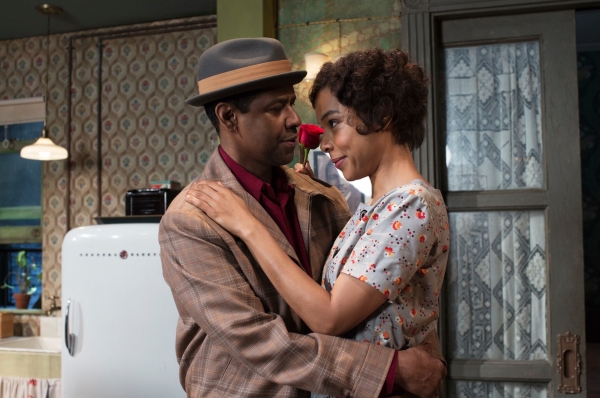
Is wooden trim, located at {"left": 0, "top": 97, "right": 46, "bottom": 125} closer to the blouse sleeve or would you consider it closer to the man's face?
the man's face

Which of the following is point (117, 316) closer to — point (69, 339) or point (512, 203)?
point (69, 339)

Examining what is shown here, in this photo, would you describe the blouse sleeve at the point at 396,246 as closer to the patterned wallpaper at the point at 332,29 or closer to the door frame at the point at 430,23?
the door frame at the point at 430,23

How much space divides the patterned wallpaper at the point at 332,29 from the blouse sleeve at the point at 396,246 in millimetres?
1548

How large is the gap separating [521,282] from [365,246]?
5.55ft

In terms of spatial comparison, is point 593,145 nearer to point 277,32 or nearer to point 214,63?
point 277,32

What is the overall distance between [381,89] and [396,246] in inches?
15.2

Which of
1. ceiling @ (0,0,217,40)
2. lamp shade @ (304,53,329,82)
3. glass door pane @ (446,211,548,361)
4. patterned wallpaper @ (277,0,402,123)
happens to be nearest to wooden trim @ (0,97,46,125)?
ceiling @ (0,0,217,40)

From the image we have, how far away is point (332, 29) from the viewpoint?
289 centimetres

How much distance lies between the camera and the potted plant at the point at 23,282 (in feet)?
18.2

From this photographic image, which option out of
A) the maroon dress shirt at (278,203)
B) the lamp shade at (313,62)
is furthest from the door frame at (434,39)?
the maroon dress shirt at (278,203)

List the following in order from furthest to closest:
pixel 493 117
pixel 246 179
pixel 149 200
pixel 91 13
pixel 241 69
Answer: pixel 91 13
pixel 149 200
pixel 493 117
pixel 246 179
pixel 241 69

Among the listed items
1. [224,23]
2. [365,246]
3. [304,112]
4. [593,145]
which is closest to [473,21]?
[304,112]

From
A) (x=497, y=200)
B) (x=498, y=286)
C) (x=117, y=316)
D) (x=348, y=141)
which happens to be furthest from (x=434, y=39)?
(x=117, y=316)

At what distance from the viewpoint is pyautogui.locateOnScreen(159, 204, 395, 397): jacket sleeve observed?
4.45 feet
